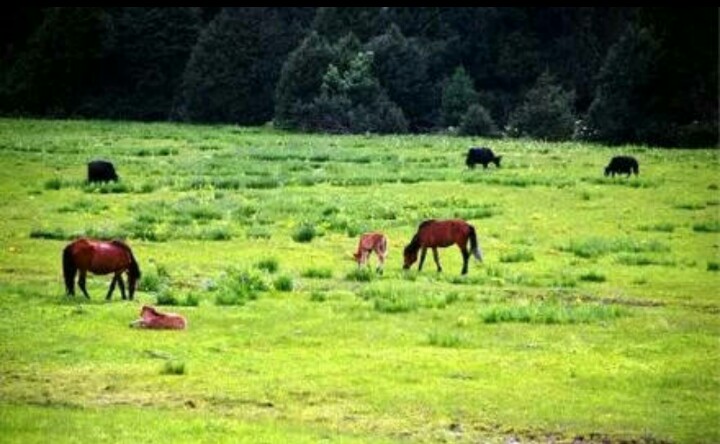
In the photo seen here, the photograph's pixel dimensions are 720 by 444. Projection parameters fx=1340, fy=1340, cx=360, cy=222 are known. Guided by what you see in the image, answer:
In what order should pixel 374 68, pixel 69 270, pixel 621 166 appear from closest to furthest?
1. pixel 69 270
2. pixel 621 166
3. pixel 374 68

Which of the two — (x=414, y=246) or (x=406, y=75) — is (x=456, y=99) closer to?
(x=406, y=75)

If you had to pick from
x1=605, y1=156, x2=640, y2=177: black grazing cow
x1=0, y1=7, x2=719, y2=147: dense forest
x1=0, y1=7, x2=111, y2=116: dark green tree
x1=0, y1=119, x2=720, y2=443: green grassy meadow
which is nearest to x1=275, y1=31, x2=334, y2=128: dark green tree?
x1=0, y1=7, x2=719, y2=147: dense forest

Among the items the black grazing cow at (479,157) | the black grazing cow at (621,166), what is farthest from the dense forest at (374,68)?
the black grazing cow at (621,166)

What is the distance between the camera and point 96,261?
2284 cm

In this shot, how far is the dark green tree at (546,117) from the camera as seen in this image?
270 ft

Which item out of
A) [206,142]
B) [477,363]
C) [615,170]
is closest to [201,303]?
[477,363]

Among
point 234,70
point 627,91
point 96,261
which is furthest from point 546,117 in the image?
point 96,261

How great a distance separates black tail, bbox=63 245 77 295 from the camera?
899 inches

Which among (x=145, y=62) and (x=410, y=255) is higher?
(x=145, y=62)

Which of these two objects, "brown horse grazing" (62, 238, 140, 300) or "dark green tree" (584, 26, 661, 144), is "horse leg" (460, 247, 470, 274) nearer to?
"brown horse grazing" (62, 238, 140, 300)

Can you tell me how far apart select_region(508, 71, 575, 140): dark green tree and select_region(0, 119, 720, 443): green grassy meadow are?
111 feet

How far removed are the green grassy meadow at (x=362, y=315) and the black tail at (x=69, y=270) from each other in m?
0.28

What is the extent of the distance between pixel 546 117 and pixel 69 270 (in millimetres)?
62210

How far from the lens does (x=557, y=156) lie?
195 feet
